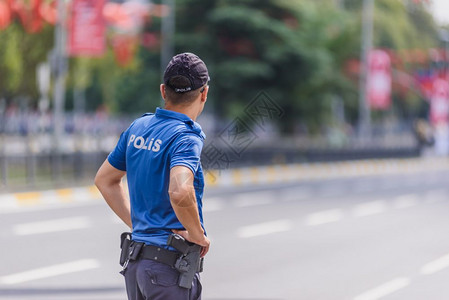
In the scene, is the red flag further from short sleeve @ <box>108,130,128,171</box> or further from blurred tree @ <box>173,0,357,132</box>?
short sleeve @ <box>108,130,128,171</box>

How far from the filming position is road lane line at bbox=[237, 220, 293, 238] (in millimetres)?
12031

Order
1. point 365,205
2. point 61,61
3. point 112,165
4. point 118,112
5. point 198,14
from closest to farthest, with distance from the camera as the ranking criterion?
point 112,165 < point 365,205 < point 61,61 < point 198,14 < point 118,112

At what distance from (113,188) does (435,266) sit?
629 cm

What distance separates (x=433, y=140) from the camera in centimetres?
4194

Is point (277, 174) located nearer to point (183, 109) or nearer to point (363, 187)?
point (363, 187)

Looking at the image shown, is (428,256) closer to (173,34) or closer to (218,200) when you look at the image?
(218,200)

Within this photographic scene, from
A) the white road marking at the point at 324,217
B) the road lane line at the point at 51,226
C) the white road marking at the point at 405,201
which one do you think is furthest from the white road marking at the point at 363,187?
the road lane line at the point at 51,226

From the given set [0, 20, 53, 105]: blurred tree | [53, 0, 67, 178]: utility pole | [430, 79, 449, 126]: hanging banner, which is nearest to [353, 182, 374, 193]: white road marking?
[53, 0, 67, 178]: utility pole

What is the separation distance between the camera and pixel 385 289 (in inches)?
304

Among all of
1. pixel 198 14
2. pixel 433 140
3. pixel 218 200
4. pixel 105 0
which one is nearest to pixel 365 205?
pixel 218 200

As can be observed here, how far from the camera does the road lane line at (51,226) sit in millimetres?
11884

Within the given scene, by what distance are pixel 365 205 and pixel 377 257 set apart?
7240 mm

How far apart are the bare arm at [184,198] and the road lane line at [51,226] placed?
895 centimetres

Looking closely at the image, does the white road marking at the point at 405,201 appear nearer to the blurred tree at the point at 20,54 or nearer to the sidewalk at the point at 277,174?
the sidewalk at the point at 277,174
